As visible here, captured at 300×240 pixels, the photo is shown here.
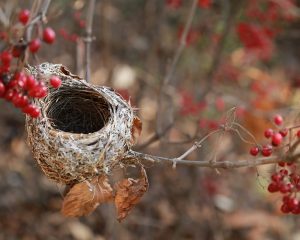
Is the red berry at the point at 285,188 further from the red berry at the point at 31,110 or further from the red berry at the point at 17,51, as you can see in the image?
the red berry at the point at 17,51

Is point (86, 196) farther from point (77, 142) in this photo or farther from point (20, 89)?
point (20, 89)

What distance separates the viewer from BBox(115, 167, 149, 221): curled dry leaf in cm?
217

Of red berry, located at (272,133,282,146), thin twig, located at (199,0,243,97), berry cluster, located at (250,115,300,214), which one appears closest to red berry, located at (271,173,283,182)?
berry cluster, located at (250,115,300,214)

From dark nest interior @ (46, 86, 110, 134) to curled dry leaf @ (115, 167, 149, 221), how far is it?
435 millimetres

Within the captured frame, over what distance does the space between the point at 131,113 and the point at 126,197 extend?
372 mm

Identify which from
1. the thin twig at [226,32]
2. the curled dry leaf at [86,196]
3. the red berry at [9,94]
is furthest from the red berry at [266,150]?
the thin twig at [226,32]

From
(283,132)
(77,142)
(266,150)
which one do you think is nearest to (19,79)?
(77,142)

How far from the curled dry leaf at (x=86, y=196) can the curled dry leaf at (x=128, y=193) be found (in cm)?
8

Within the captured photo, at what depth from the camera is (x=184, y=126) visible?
580 centimetres

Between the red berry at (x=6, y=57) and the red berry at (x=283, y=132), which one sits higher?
the red berry at (x=283, y=132)

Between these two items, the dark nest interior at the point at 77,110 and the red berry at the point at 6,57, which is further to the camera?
the dark nest interior at the point at 77,110

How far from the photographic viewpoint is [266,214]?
5480 mm

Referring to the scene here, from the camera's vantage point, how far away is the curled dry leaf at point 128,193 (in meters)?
2.17

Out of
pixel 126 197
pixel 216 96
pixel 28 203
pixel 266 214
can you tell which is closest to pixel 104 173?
pixel 126 197
